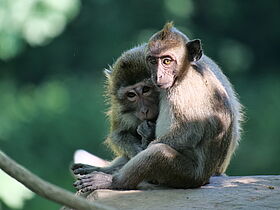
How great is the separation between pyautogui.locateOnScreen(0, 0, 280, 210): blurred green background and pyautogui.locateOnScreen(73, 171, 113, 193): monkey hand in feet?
12.0

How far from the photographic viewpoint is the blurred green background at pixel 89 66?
19.6 m

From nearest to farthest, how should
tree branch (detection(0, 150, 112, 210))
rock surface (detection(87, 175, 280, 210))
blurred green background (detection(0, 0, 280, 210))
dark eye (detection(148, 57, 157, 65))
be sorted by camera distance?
tree branch (detection(0, 150, 112, 210)), rock surface (detection(87, 175, 280, 210)), dark eye (detection(148, 57, 157, 65)), blurred green background (detection(0, 0, 280, 210))

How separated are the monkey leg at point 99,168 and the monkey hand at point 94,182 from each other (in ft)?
0.84

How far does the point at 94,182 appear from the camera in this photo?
9898 millimetres

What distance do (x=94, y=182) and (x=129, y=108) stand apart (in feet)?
3.90

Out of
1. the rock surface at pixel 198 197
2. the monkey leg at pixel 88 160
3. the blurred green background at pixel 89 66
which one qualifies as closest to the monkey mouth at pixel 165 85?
the rock surface at pixel 198 197

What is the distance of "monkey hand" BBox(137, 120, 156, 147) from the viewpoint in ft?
34.0

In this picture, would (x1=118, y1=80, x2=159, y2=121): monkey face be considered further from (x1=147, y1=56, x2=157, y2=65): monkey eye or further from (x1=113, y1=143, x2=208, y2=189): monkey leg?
(x1=113, y1=143, x2=208, y2=189): monkey leg

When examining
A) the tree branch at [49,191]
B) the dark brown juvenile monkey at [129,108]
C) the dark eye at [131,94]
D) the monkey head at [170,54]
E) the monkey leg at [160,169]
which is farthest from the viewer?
the dark eye at [131,94]

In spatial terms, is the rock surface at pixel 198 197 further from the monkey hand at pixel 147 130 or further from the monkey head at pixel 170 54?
the monkey head at pixel 170 54

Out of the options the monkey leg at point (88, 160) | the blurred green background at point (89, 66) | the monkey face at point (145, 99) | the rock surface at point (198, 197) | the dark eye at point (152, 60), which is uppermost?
the blurred green background at point (89, 66)

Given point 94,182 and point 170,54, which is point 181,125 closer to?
point 170,54

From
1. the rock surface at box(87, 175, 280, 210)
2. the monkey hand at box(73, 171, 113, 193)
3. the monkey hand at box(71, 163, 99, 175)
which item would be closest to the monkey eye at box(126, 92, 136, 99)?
the monkey hand at box(71, 163, 99, 175)

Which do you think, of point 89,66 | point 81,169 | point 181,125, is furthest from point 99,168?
point 89,66
